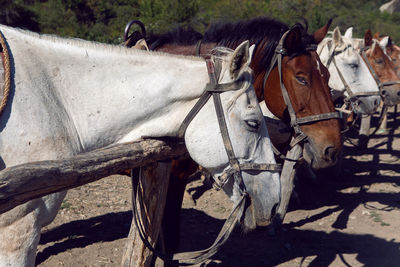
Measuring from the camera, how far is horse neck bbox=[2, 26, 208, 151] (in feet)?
5.82

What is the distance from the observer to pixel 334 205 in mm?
5219

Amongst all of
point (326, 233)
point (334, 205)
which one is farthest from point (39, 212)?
point (334, 205)

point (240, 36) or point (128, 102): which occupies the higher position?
point (240, 36)

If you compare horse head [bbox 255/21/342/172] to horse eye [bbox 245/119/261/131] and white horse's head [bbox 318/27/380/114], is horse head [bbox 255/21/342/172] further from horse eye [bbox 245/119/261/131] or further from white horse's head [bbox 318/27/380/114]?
white horse's head [bbox 318/27/380/114]

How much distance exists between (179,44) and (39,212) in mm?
2061

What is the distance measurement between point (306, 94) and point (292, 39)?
503 mm

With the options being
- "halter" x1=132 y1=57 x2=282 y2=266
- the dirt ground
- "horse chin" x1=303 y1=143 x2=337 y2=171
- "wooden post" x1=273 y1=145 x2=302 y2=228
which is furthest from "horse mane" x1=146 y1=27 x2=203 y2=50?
"wooden post" x1=273 y1=145 x2=302 y2=228

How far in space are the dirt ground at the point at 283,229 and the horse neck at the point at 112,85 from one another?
1531 millimetres

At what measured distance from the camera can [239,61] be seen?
6.19 feet

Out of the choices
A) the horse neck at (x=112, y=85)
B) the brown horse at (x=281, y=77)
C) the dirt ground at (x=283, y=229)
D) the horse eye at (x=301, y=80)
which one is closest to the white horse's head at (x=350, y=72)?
the dirt ground at (x=283, y=229)

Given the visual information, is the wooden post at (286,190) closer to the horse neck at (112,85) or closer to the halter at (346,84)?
the halter at (346,84)

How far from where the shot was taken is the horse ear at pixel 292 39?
10.5ft

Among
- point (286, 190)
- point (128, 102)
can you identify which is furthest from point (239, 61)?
point (286, 190)

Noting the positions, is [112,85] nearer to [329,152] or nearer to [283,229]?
[329,152]
